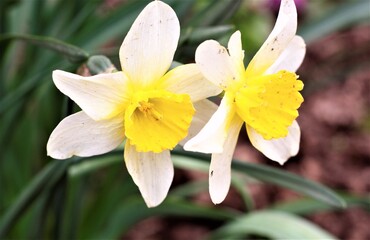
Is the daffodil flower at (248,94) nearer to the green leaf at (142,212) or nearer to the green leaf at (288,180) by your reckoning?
the green leaf at (288,180)

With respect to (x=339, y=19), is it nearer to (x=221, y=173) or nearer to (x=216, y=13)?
Result: (x=216, y=13)

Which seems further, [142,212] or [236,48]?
[142,212]

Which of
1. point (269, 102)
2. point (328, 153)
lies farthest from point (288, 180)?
point (328, 153)

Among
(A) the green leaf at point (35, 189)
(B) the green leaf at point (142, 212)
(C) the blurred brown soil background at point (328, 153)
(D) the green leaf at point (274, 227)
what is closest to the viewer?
(A) the green leaf at point (35, 189)

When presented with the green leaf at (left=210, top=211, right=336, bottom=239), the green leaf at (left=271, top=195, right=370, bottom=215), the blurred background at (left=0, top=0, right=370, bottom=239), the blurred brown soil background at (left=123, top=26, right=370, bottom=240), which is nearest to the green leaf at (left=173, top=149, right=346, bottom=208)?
the blurred background at (left=0, top=0, right=370, bottom=239)

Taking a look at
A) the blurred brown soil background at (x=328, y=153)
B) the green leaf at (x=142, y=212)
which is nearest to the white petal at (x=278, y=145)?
the green leaf at (x=142, y=212)

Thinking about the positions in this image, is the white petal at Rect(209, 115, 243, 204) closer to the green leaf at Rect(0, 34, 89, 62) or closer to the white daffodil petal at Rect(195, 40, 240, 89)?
the white daffodil petal at Rect(195, 40, 240, 89)
